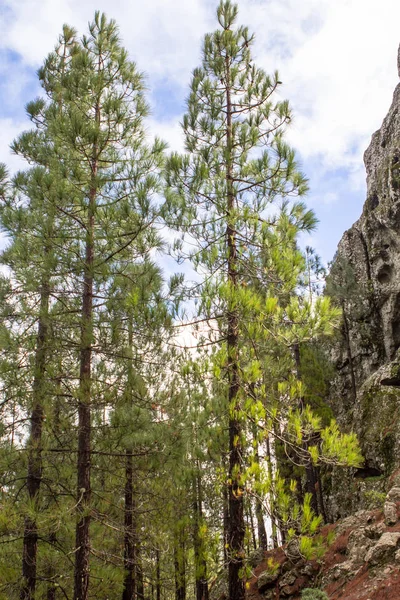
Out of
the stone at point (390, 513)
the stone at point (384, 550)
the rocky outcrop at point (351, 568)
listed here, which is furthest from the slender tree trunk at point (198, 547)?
the stone at point (390, 513)

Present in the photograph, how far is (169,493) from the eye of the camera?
8758mm

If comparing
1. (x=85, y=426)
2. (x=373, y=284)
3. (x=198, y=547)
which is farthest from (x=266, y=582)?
(x=373, y=284)

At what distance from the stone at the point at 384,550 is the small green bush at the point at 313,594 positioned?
0.99 m

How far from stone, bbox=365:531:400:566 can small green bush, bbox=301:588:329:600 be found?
0.99 meters

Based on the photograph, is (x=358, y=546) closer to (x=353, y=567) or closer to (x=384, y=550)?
(x=353, y=567)

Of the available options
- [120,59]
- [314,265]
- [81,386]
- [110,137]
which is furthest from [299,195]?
[314,265]

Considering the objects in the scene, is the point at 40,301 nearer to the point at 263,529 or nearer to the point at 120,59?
the point at 120,59

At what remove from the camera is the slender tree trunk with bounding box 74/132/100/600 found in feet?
18.5

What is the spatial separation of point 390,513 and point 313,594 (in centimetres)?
196

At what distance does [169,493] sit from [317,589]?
10.4 ft

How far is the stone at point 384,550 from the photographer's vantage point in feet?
21.7

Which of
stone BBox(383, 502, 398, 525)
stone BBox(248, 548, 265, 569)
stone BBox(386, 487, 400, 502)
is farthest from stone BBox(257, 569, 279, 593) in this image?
stone BBox(386, 487, 400, 502)

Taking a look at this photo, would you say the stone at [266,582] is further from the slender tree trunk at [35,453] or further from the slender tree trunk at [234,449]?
the slender tree trunk at [35,453]

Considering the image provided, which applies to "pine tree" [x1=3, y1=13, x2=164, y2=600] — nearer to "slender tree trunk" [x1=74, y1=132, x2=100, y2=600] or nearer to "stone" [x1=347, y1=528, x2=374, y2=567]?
"slender tree trunk" [x1=74, y1=132, x2=100, y2=600]
